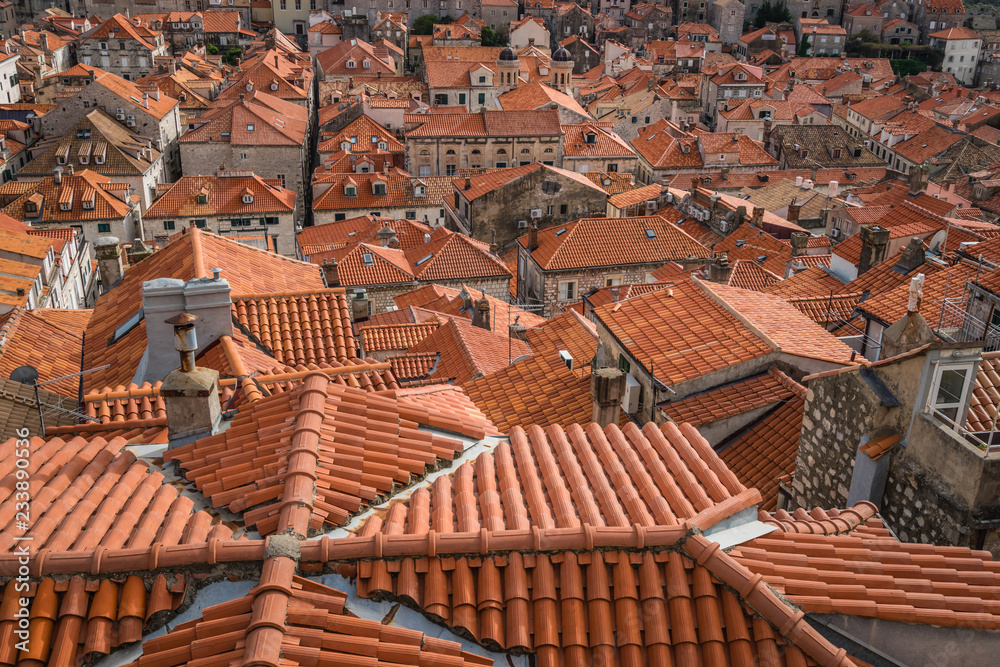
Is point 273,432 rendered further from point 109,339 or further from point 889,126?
point 889,126

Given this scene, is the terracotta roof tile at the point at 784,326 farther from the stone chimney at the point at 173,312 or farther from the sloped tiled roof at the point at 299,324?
the stone chimney at the point at 173,312

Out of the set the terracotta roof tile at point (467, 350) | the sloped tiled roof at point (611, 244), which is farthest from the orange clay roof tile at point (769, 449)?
the sloped tiled roof at point (611, 244)

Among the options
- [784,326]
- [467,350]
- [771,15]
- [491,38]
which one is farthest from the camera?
[771,15]

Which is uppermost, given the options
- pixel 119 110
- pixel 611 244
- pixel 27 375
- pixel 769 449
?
pixel 27 375

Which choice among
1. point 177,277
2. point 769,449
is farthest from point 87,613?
point 177,277

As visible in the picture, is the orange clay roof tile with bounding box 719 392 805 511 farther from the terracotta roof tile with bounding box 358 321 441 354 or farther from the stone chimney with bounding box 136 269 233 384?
the terracotta roof tile with bounding box 358 321 441 354

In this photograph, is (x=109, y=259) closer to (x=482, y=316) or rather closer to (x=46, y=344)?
(x=46, y=344)
